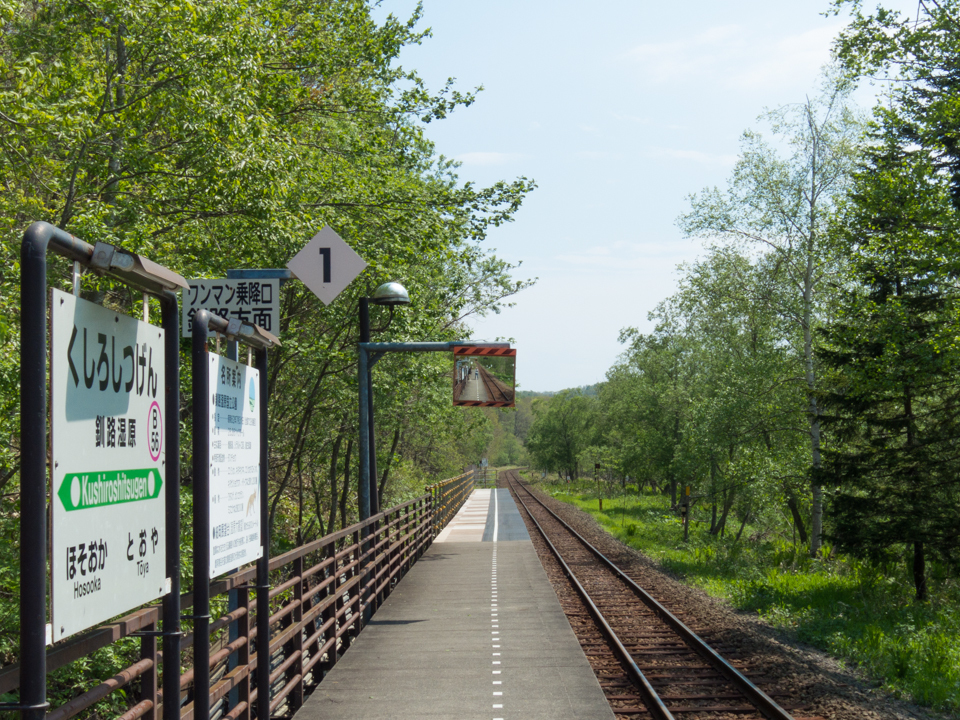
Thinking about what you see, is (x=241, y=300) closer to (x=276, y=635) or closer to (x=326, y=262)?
(x=326, y=262)

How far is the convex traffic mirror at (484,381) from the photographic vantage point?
47.5ft

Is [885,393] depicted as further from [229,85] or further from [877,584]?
[229,85]

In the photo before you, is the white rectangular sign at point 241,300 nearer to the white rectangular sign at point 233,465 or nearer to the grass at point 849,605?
the white rectangular sign at point 233,465

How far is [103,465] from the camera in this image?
8.70 feet

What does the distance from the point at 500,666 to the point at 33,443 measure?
6815mm

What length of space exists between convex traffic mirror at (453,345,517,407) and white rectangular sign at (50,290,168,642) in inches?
440

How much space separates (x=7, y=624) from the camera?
33.3ft

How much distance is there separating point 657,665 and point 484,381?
20.4ft

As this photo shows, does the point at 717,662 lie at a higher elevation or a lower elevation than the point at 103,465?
lower

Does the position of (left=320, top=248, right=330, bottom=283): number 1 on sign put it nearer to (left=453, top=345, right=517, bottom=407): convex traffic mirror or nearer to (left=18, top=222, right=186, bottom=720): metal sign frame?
(left=18, top=222, right=186, bottom=720): metal sign frame

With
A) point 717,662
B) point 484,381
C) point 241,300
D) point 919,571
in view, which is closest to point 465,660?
point 717,662

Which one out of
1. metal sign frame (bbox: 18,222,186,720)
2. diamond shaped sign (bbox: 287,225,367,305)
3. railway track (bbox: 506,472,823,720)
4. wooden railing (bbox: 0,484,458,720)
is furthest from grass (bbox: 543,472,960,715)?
metal sign frame (bbox: 18,222,186,720)

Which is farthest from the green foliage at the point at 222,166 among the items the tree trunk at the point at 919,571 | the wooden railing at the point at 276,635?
the tree trunk at the point at 919,571

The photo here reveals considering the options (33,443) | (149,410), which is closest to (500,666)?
(149,410)
